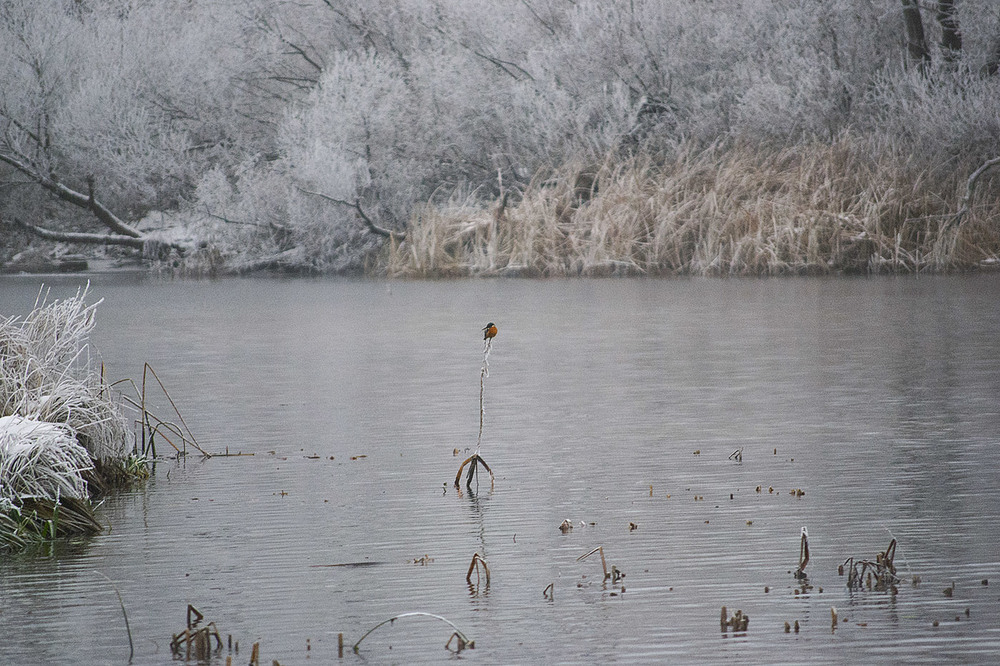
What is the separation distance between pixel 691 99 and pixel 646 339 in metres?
15.9

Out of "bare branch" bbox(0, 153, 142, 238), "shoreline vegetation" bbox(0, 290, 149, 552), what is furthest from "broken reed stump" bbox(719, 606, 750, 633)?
"bare branch" bbox(0, 153, 142, 238)

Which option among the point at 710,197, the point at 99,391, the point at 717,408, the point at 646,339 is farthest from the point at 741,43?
the point at 99,391

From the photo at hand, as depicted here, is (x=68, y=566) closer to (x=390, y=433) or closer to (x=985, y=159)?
(x=390, y=433)

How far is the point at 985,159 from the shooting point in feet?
84.1

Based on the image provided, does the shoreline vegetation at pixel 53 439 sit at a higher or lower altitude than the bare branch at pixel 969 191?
A: lower

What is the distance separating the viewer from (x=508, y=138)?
30125 mm

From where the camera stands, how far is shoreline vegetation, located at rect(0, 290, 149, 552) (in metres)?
5.75

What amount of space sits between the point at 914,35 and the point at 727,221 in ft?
21.2

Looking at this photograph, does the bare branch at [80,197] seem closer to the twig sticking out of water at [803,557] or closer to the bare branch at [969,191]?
the bare branch at [969,191]

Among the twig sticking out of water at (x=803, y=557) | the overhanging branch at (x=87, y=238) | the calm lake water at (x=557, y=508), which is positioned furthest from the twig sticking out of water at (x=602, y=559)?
the overhanging branch at (x=87, y=238)

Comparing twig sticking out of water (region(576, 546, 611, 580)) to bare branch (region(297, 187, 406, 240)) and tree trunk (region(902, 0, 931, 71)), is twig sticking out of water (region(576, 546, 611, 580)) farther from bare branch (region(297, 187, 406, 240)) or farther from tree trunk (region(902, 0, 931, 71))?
tree trunk (region(902, 0, 931, 71))

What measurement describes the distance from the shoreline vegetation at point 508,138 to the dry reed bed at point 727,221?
0.06 metres

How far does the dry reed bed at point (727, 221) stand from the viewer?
2458cm

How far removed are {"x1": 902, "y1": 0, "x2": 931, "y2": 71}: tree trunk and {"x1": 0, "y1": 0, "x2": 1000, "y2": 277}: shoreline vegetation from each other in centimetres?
7
